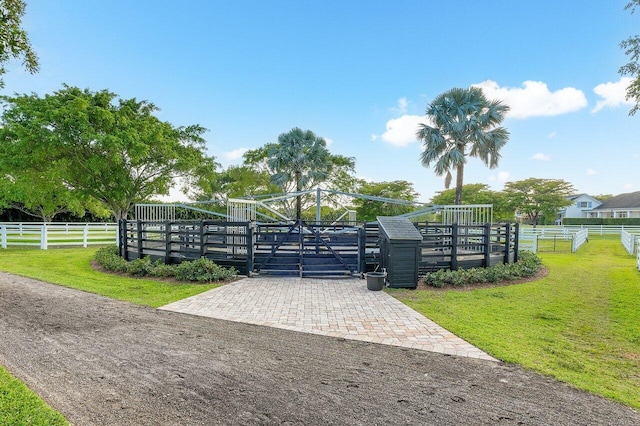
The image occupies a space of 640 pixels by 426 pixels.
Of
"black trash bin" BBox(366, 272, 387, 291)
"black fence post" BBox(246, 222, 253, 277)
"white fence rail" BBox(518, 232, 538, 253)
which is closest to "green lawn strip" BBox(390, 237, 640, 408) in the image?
"black trash bin" BBox(366, 272, 387, 291)

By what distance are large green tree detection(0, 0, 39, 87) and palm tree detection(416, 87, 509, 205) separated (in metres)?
17.4

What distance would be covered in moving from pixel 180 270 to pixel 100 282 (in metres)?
1.79

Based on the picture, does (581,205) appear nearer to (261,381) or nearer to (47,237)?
(261,381)

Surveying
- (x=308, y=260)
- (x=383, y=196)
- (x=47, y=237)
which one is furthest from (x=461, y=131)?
(x=47, y=237)

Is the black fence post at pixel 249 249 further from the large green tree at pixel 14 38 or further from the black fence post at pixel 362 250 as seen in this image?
the large green tree at pixel 14 38

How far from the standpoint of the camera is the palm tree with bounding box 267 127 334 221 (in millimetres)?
21969

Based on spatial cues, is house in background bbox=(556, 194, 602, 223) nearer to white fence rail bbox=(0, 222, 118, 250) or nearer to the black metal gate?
the black metal gate

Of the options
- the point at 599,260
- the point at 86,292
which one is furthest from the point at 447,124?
the point at 86,292

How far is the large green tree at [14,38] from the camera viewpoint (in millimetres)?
5133

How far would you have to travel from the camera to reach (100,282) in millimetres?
7738

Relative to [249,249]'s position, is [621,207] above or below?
above

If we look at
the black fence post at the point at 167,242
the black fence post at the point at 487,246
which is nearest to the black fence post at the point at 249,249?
the black fence post at the point at 167,242

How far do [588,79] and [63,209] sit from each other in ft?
126

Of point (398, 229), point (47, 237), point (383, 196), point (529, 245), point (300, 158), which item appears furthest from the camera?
point (383, 196)
